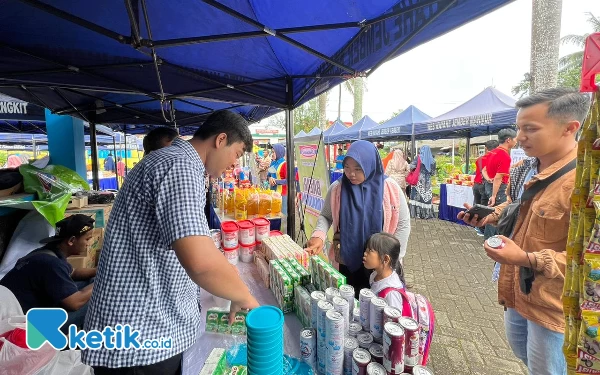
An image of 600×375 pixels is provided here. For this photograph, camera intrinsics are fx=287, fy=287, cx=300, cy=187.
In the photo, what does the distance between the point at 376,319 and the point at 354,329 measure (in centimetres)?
14

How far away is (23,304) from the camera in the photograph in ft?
6.68

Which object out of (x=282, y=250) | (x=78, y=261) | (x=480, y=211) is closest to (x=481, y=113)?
(x=480, y=211)

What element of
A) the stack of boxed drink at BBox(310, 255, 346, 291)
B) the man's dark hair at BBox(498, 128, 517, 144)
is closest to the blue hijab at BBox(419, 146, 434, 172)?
the man's dark hair at BBox(498, 128, 517, 144)

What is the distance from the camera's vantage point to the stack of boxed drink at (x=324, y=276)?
152 cm

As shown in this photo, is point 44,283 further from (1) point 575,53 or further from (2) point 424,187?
(1) point 575,53

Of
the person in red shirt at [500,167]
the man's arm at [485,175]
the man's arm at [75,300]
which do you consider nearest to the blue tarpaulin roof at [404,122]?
the man's arm at [485,175]

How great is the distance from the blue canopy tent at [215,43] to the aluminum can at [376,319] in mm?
1469

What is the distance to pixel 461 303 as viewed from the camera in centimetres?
366

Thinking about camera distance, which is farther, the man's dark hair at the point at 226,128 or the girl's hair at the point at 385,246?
the girl's hair at the point at 385,246

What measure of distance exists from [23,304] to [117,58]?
7.19 ft

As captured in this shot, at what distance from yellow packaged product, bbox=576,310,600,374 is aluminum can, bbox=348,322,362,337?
2.40 ft

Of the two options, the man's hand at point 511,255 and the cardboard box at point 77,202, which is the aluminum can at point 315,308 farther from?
the cardboard box at point 77,202

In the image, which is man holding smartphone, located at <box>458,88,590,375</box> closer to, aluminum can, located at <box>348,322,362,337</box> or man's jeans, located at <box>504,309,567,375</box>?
man's jeans, located at <box>504,309,567,375</box>

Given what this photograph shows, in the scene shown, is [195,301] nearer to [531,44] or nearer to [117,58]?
[117,58]
